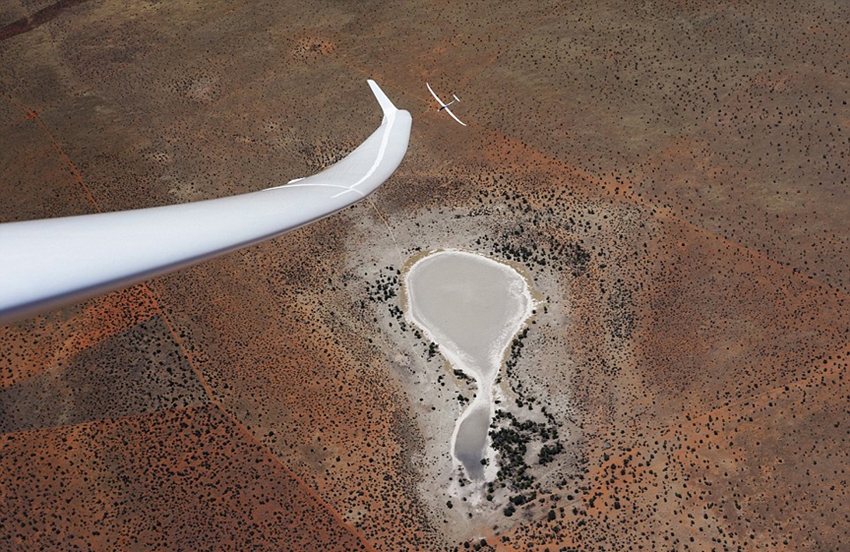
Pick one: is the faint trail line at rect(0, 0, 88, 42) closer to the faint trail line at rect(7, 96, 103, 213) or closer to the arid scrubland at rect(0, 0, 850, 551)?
the arid scrubland at rect(0, 0, 850, 551)

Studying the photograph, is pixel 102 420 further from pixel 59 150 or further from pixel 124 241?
pixel 124 241

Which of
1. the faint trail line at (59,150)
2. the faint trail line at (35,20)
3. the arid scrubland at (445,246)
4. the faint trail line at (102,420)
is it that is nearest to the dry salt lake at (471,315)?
the arid scrubland at (445,246)

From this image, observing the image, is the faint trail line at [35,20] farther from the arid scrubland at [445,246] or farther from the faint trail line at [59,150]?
the faint trail line at [59,150]

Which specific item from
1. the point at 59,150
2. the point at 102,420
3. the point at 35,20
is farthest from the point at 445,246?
the point at 35,20

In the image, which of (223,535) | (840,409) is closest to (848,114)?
(840,409)

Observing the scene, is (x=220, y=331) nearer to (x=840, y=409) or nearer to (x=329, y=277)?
(x=329, y=277)

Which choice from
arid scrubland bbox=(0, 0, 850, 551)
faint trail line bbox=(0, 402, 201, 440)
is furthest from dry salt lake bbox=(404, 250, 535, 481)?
faint trail line bbox=(0, 402, 201, 440)
